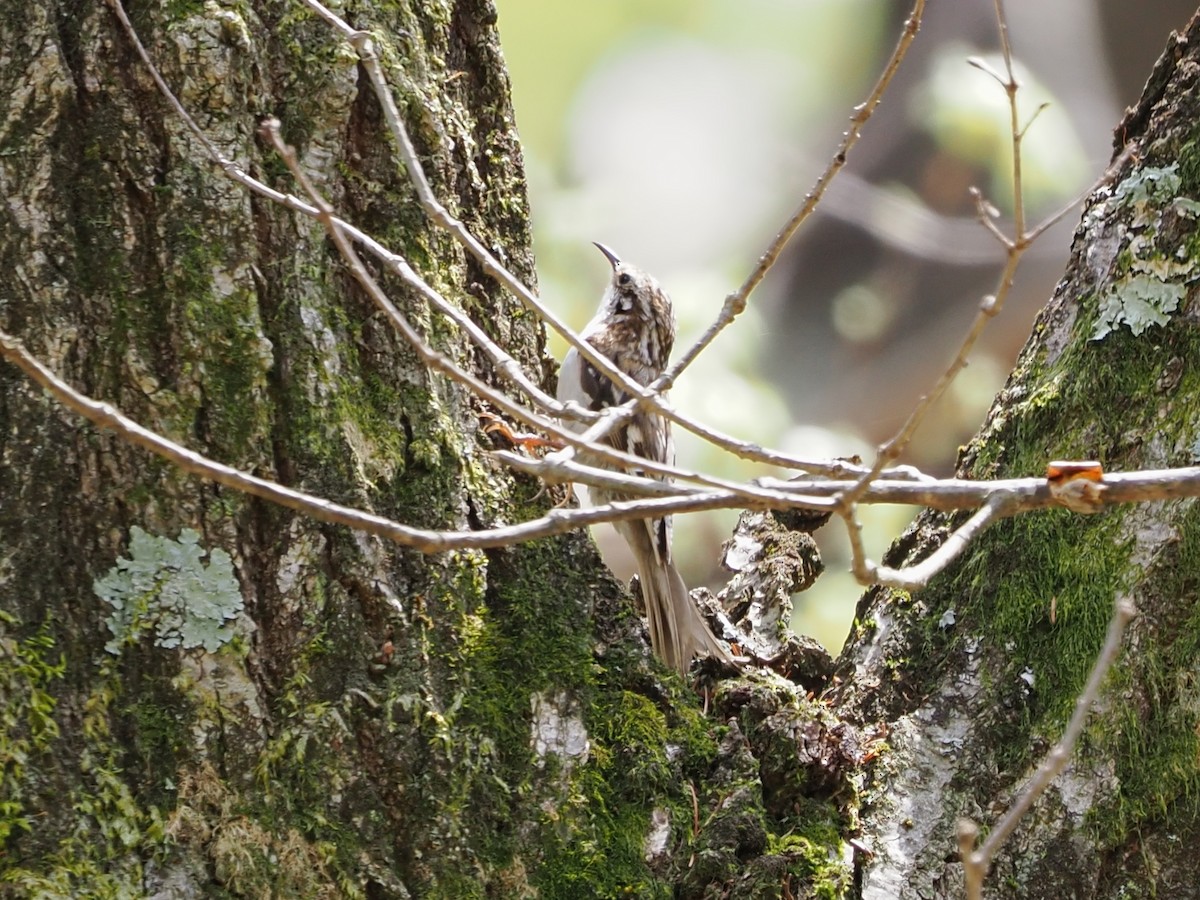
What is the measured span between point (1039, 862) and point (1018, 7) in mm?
6183

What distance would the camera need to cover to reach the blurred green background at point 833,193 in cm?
548

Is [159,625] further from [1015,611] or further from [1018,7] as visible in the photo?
[1018,7]

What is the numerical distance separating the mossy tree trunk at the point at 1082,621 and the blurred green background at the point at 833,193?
2116 mm

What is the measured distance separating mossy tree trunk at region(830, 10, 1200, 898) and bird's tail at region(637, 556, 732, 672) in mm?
321

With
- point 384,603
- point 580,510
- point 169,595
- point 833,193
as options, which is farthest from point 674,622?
point 833,193

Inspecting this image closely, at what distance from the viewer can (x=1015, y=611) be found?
254 cm

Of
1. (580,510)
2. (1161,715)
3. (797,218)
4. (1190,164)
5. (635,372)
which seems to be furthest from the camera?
(635,372)

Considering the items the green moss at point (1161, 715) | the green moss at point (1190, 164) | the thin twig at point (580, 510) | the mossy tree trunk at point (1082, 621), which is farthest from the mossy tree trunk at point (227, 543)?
the green moss at point (1190, 164)

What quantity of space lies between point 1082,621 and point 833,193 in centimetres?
464

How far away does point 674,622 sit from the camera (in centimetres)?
295

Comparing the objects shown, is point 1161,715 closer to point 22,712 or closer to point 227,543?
point 227,543

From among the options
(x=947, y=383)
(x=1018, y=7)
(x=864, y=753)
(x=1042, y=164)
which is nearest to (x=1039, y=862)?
(x=864, y=753)

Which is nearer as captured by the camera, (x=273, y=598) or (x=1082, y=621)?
(x=273, y=598)

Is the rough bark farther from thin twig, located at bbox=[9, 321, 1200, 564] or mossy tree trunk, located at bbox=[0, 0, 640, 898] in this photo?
thin twig, located at bbox=[9, 321, 1200, 564]
